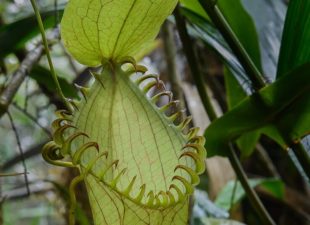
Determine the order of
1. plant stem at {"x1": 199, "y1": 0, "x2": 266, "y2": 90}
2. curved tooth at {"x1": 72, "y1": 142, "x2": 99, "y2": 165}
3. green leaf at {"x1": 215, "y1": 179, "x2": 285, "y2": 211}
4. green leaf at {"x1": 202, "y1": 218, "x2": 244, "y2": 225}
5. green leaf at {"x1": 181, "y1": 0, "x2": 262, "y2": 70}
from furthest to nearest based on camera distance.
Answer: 1. green leaf at {"x1": 215, "y1": 179, "x2": 285, "y2": 211}
2. green leaf at {"x1": 202, "y1": 218, "x2": 244, "y2": 225}
3. green leaf at {"x1": 181, "y1": 0, "x2": 262, "y2": 70}
4. plant stem at {"x1": 199, "y1": 0, "x2": 266, "y2": 90}
5. curved tooth at {"x1": 72, "y1": 142, "x2": 99, "y2": 165}

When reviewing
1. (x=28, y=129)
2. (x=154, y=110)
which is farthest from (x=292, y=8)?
(x=28, y=129)

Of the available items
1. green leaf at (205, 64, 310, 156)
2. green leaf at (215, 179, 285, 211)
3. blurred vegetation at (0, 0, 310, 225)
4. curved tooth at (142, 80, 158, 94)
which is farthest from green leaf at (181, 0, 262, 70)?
green leaf at (215, 179, 285, 211)

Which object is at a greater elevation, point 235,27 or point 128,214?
point 235,27

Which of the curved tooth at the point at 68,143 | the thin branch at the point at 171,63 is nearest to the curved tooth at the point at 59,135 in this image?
the curved tooth at the point at 68,143

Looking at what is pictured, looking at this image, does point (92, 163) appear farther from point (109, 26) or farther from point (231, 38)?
point (231, 38)

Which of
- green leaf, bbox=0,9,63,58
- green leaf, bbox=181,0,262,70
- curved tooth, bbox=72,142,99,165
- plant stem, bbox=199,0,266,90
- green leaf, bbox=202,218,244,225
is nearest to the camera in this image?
curved tooth, bbox=72,142,99,165

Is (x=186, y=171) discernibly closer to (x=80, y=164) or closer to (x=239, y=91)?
(x=80, y=164)

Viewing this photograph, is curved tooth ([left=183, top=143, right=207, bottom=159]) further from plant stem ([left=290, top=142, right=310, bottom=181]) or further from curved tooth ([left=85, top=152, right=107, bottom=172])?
plant stem ([left=290, top=142, right=310, bottom=181])
